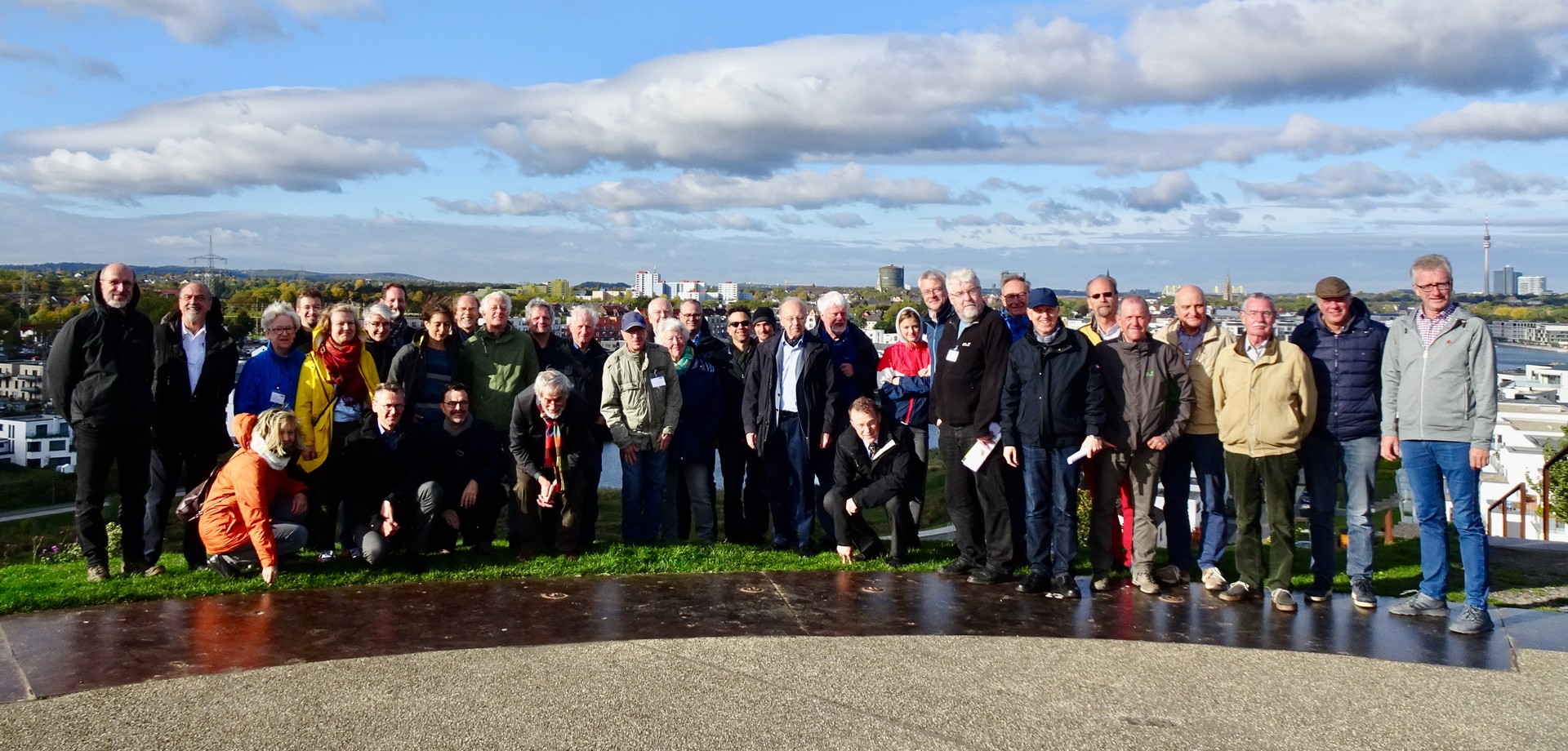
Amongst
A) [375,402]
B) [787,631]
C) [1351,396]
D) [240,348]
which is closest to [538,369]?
[375,402]

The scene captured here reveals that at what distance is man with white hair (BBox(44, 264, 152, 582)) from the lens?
20.5 ft

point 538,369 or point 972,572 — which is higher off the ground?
point 538,369

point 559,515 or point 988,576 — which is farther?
point 559,515

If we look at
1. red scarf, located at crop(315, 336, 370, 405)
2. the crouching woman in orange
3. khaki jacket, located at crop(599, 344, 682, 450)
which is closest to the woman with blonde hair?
red scarf, located at crop(315, 336, 370, 405)

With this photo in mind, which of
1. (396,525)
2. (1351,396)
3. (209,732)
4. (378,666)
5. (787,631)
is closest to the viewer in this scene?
(209,732)

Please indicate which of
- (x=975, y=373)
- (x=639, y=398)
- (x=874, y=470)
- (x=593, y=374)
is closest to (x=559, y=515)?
(x=639, y=398)

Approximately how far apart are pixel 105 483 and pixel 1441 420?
7991 millimetres

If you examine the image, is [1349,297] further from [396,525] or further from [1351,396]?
[396,525]

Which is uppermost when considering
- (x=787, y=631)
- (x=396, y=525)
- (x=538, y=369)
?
(x=538, y=369)

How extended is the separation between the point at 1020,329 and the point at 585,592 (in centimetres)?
343

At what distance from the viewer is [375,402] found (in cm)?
685

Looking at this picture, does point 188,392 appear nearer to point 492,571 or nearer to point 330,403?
point 330,403

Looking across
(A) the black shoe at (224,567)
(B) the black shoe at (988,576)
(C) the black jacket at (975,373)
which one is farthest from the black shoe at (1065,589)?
(A) the black shoe at (224,567)

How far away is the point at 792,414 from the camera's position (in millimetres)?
7812
